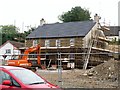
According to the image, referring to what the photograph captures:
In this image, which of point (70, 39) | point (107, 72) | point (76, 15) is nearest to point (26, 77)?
point (107, 72)

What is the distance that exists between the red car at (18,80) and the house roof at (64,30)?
147 ft

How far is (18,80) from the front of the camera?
10125 mm

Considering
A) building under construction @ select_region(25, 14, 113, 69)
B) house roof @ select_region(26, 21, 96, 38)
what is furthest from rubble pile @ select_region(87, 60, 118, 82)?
house roof @ select_region(26, 21, 96, 38)

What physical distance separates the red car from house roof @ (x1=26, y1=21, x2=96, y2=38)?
4477 cm

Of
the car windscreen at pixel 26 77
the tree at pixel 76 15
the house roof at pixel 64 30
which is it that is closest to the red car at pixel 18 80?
the car windscreen at pixel 26 77

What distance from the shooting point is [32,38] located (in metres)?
61.6

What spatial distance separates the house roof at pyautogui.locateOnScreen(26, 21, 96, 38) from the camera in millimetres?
57281

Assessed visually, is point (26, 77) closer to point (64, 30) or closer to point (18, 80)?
point (18, 80)

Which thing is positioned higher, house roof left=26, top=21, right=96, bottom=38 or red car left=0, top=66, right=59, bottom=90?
house roof left=26, top=21, right=96, bottom=38

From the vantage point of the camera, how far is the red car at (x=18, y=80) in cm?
1003

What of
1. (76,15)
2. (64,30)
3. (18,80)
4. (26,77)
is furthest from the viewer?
(76,15)

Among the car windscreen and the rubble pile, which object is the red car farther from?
the rubble pile

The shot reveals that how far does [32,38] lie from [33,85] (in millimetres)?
51767

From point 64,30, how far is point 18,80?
4971 centimetres
